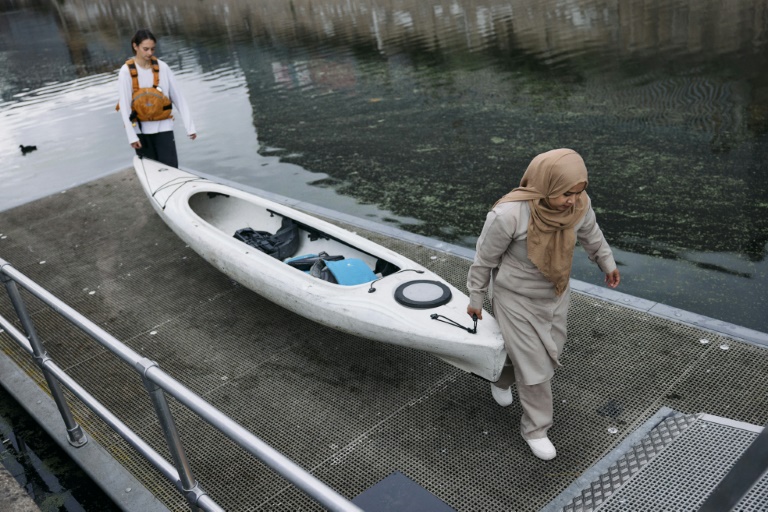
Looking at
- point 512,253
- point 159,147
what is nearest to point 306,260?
point 512,253

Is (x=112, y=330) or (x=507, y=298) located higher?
(x=507, y=298)

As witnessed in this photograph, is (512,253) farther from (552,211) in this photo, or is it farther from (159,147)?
(159,147)

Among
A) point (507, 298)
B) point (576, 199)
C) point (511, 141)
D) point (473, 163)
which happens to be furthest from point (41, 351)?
point (511, 141)

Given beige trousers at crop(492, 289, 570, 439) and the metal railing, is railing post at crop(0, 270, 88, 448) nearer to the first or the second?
the metal railing

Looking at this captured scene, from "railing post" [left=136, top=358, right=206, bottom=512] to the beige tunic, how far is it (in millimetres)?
1634

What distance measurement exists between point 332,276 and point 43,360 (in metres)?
1.94

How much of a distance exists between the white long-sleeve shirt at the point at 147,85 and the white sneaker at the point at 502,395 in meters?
4.36

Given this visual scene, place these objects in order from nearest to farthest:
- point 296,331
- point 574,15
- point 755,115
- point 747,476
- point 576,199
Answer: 1. point 747,476
2. point 576,199
3. point 296,331
4. point 755,115
5. point 574,15

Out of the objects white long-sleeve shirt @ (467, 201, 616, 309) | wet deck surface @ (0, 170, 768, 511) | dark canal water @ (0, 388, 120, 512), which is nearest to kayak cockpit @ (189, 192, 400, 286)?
wet deck surface @ (0, 170, 768, 511)

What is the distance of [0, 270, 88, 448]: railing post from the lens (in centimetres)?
330

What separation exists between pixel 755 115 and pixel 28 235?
929 centimetres

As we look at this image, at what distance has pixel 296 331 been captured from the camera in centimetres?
495

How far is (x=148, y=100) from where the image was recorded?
655 centimetres

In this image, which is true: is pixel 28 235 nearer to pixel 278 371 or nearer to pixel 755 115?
pixel 278 371
